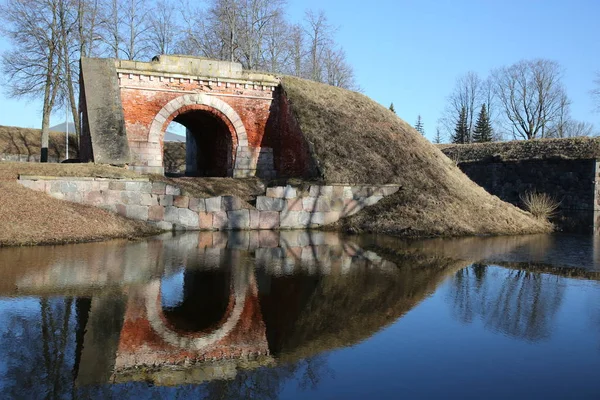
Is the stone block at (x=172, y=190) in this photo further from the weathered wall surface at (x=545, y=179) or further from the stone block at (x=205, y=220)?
the weathered wall surface at (x=545, y=179)

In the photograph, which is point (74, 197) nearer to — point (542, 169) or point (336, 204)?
point (336, 204)

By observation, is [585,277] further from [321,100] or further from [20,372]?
[321,100]

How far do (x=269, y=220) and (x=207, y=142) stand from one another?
9183 millimetres

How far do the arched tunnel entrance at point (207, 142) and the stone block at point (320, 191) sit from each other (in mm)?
4603

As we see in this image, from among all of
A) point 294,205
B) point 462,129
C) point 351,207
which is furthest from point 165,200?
point 462,129

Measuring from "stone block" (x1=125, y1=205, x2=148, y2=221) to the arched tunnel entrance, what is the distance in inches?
221

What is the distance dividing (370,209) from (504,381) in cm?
1116

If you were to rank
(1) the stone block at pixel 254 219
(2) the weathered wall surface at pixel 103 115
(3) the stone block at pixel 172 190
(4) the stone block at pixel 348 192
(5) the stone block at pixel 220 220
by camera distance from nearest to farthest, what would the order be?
(3) the stone block at pixel 172 190, (5) the stone block at pixel 220 220, (1) the stone block at pixel 254 219, (2) the weathered wall surface at pixel 103 115, (4) the stone block at pixel 348 192

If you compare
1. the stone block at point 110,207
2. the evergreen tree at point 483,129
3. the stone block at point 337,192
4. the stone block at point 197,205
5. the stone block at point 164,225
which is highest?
the evergreen tree at point 483,129

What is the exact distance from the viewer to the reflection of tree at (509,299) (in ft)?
18.5

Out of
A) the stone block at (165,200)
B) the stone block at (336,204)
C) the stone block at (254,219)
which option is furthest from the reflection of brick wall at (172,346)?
the stone block at (336,204)

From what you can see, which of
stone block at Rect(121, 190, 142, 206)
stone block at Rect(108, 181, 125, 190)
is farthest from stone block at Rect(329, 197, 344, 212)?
stone block at Rect(108, 181, 125, 190)

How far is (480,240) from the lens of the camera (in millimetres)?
13266

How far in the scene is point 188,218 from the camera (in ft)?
43.6
